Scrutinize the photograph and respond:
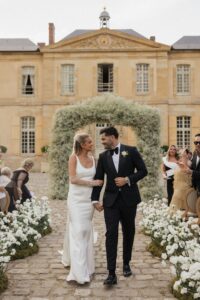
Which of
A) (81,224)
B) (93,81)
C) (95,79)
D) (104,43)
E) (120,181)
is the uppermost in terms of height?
(104,43)

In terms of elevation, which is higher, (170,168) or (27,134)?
(27,134)

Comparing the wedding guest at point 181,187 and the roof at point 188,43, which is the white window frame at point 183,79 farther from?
the wedding guest at point 181,187

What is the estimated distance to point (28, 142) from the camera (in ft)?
94.3

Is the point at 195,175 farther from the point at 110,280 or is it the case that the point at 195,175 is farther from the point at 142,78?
the point at 142,78

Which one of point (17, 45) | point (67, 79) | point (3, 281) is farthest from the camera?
point (17, 45)

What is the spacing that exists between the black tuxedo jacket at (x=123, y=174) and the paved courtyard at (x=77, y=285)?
903 millimetres

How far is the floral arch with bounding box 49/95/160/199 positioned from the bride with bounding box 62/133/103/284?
7299 millimetres

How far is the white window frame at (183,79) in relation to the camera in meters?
28.3

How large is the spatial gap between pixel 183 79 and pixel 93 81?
6086 millimetres

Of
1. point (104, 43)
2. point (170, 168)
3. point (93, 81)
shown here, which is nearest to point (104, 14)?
point (104, 43)

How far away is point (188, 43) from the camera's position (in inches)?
1212

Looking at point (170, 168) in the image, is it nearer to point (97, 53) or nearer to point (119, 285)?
point (119, 285)

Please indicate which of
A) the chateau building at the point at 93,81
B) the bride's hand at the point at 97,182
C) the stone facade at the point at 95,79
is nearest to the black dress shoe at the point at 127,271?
the bride's hand at the point at 97,182

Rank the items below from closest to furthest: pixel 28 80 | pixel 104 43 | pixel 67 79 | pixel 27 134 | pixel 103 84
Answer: pixel 104 43 → pixel 67 79 → pixel 103 84 → pixel 27 134 → pixel 28 80
